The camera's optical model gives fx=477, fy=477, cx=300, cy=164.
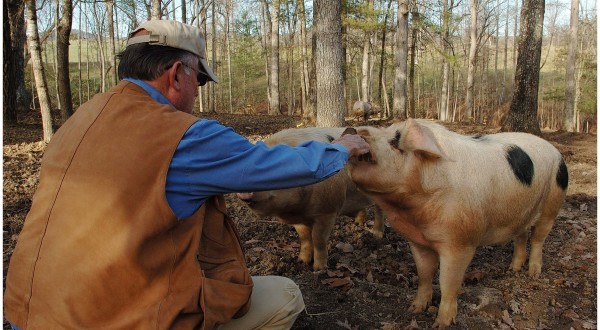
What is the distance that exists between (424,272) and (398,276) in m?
0.81

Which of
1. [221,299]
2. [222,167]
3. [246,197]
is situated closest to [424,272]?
[246,197]

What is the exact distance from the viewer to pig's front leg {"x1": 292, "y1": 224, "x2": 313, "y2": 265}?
17.7 ft

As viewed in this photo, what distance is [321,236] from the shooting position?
5109 mm

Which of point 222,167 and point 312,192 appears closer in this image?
point 222,167

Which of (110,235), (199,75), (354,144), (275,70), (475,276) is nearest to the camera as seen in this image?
(110,235)

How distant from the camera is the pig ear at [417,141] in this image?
11.8ft

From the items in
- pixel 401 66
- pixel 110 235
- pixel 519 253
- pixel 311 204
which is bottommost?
pixel 519 253

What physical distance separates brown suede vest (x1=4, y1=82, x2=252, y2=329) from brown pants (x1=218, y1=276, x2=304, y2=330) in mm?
556

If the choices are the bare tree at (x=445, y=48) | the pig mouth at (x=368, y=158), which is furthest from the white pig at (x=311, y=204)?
the bare tree at (x=445, y=48)

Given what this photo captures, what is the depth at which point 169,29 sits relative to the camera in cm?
266

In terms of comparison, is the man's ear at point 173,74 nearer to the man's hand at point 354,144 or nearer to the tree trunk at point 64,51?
the man's hand at point 354,144

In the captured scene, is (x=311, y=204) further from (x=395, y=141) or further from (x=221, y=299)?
(x=221, y=299)

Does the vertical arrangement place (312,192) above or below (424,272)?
above

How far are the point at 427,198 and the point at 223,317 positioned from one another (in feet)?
6.26
